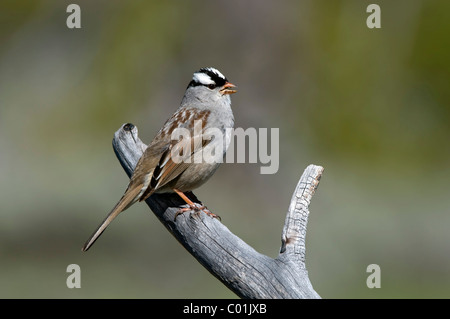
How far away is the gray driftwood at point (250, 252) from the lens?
4.30 metres

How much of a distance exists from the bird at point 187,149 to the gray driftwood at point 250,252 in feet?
0.59

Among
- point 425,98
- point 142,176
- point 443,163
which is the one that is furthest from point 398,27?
point 142,176

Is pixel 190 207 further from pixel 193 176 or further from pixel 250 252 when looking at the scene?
pixel 250 252

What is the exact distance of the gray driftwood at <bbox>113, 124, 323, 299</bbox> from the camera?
4.30 m

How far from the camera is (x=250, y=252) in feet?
14.7

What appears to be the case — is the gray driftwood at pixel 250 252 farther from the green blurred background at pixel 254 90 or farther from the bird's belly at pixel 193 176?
the green blurred background at pixel 254 90

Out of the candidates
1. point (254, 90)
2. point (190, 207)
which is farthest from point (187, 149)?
point (254, 90)

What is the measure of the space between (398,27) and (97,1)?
483cm

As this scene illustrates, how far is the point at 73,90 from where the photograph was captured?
36.7 feet

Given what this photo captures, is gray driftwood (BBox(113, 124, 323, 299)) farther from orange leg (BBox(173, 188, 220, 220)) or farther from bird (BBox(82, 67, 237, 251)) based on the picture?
bird (BBox(82, 67, 237, 251))

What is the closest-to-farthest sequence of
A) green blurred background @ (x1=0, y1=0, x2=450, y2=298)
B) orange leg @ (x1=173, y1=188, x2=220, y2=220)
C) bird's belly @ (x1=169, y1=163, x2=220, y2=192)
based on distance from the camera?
orange leg @ (x1=173, y1=188, x2=220, y2=220) < bird's belly @ (x1=169, y1=163, x2=220, y2=192) < green blurred background @ (x1=0, y1=0, x2=450, y2=298)

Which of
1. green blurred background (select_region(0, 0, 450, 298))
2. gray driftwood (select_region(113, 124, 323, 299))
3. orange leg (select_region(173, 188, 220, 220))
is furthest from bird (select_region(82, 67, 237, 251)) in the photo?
green blurred background (select_region(0, 0, 450, 298))

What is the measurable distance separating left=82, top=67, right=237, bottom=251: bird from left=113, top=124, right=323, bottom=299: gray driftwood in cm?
18
